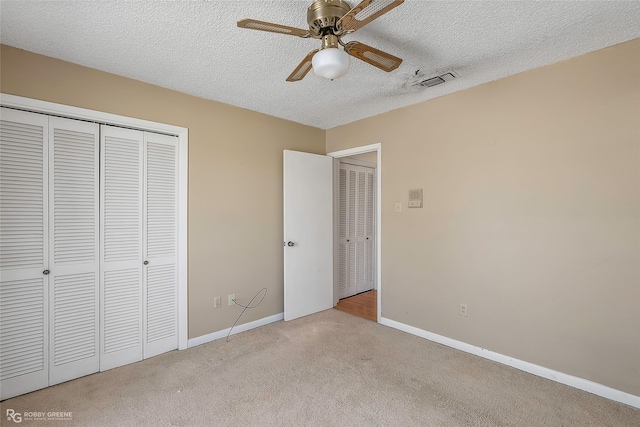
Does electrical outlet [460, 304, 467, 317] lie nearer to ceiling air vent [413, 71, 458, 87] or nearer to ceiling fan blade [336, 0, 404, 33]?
ceiling air vent [413, 71, 458, 87]

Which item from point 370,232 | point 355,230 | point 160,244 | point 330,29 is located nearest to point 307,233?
point 355,230

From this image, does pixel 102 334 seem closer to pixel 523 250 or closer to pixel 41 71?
pixel 41 71

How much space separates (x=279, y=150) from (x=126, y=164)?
1614 mm

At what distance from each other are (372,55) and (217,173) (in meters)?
2.00

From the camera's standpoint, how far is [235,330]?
3.18 metres

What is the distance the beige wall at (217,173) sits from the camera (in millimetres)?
2307

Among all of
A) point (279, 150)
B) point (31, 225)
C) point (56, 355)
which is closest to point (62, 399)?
point (56, 355)

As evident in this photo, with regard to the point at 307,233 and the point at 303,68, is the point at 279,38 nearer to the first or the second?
the point at 303,68

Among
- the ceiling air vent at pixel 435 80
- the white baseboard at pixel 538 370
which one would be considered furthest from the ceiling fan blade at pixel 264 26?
the white baseboard at pixel 538 370

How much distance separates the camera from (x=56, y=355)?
2.25 meters

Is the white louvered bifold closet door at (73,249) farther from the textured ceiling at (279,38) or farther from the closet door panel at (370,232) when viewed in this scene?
the closet door panel at (370,232)

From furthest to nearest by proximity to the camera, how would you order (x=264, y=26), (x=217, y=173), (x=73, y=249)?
(x=217, y=173)
(x=73, y=249)
(x=264, y=26)

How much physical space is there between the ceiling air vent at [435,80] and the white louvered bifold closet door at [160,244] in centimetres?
231

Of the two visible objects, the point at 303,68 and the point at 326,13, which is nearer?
the point at 326,13
